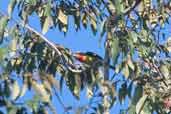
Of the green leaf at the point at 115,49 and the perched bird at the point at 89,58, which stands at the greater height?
the green leaf at the point at 115,49

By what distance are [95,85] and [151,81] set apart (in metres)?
0.35

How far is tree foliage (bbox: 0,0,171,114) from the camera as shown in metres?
2.87

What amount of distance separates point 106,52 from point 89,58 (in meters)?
0.22

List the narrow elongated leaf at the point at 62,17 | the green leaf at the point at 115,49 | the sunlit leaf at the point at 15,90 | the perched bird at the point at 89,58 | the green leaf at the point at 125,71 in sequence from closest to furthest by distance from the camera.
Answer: the sunlit leaf at the point at 15,90, the green leaf at the point at 115,49, the green leaf at the point at 125,71, the perched bird at the point at 89,58, the narrow elongated leaf at the point at 62,17

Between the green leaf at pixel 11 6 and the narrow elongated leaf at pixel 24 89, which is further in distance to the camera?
the green leaf at pixel 11 6

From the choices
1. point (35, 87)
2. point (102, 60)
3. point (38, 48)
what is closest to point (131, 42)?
point (102, 60)

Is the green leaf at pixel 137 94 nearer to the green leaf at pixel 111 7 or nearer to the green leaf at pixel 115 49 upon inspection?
the green leaf at pixel 115 49

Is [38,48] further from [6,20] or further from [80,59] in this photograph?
A: [6,20]

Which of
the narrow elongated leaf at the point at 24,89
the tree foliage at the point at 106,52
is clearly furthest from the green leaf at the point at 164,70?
the narrow elongated leaf at the point at 24,89

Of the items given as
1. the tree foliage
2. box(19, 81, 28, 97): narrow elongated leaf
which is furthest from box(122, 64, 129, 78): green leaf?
box(19, 81, 28, 97): narrow elongated leaf

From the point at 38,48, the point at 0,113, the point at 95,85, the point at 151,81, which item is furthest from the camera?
the point at 38,48

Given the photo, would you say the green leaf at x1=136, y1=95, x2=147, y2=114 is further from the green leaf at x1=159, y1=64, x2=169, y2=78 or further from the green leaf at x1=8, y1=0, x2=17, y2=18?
the green leaf at x1=8, y1=0, x2=17, y2=18

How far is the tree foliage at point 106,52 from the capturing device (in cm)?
287

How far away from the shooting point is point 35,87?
209cm
